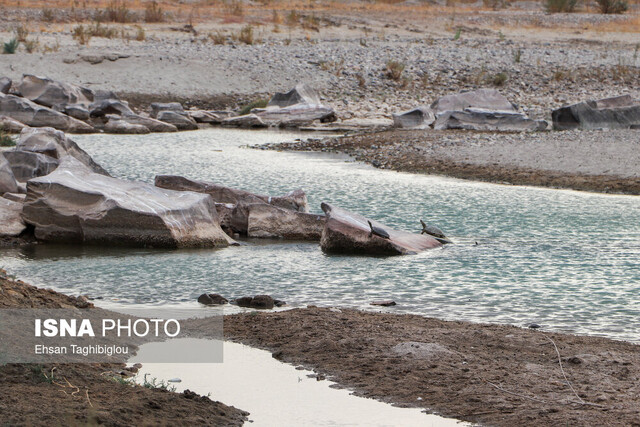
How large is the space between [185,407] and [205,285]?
3.71 metres

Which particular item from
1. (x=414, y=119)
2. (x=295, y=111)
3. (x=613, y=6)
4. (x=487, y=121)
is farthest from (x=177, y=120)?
(x=613, y=6)

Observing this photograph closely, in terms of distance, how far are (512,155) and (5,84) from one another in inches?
500

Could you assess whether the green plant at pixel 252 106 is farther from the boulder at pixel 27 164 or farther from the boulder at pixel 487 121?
the boulder at pixel 27 164

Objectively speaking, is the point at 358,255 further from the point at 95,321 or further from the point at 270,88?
the point at 270,88

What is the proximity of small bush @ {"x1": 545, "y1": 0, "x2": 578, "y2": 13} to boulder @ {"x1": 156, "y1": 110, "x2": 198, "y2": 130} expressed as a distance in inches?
1359

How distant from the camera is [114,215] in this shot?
10.3 meters

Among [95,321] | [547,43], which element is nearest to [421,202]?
[95,321]

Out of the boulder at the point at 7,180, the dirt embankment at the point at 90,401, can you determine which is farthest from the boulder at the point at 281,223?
the dirt embankment at the point at 90,401

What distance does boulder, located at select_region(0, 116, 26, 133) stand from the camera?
20.5 meters

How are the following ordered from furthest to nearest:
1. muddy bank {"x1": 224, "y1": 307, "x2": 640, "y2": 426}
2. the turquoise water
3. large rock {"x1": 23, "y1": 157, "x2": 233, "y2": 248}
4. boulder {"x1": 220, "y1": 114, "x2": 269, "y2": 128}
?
boulder {"x1": 220, "y1": 114, "x2": 269, "y2": 128}
large rock {"x1": 23, "y1": 157, "x2": 233, "y2": 248}
the turquoise water
muddy bank {"x1": 224, "y1": 307, "x2": 640, "y2": 426}

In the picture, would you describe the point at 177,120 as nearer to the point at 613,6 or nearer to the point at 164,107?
the point at 164,107

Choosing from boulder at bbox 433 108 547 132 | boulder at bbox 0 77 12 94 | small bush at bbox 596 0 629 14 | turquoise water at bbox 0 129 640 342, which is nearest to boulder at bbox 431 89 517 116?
boulder at bbox 433 108 547 132

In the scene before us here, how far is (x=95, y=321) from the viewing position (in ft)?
21.5

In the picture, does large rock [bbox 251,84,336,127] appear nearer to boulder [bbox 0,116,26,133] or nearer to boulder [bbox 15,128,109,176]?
boulder [bbox 0,116,26,133]
